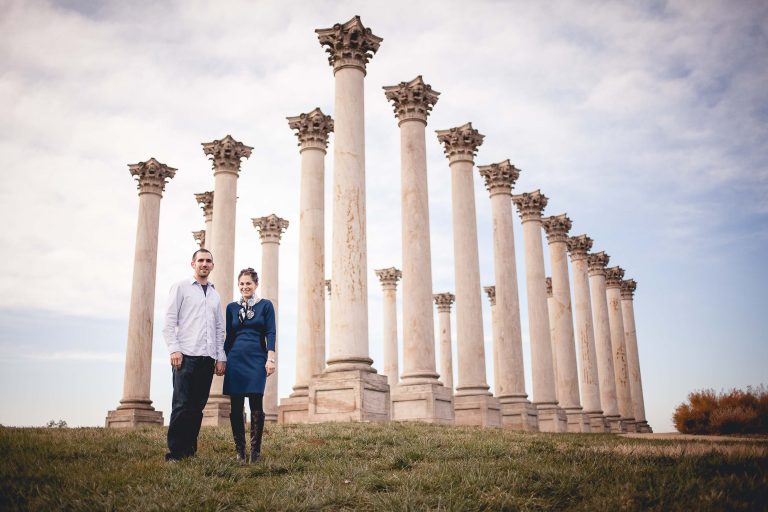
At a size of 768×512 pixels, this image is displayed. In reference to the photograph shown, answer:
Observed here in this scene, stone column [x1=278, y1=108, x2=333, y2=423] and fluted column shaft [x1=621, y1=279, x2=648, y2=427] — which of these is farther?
fluted column shaft [x1=621, y1=279, x2=648, y2=427]

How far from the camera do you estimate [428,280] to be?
36219 mm

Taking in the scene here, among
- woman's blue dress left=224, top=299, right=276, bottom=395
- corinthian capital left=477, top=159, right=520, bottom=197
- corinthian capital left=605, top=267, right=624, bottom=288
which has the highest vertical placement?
corinthian capital left=477, top=159, right=520, bottom=197

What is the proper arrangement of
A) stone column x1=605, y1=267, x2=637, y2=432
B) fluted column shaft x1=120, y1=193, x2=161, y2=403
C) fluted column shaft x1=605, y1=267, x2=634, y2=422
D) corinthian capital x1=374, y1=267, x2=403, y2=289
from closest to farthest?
fluted column shaft x1=120, y1=193, x2=161, y2=403 → stone column x1=605, y1=267, x2=637, y2=432 → fluted column shaft x1=605, y1=267, x2=634, y2=422 → corinthian capital x1=374, y1=267, x2=403, y2=289

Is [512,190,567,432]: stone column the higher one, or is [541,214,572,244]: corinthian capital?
[541,214,572,244]: corinthian capital

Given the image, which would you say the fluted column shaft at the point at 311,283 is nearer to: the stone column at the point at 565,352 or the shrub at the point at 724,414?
the stone column at the point at 565,352

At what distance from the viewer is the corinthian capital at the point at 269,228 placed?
178 feet

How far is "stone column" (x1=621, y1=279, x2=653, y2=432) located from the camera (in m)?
68.4

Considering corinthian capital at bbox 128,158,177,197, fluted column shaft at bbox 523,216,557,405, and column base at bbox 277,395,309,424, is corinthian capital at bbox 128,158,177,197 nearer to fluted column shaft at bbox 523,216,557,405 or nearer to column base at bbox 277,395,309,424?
column base at bbox 277,395,309,424

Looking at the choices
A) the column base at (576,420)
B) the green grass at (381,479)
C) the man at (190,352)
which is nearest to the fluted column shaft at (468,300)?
the column base at (576,420)

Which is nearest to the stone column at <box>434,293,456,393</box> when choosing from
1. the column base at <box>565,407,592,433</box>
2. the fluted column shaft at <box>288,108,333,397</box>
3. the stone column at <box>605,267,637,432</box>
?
the stone column at <box>605,267,637,432</box>

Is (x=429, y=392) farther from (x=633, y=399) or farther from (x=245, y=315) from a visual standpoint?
(x=633, y=399)

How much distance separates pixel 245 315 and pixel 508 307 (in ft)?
113

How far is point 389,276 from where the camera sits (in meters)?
71.3

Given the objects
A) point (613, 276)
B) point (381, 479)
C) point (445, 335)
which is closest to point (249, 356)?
point (381, 479)
